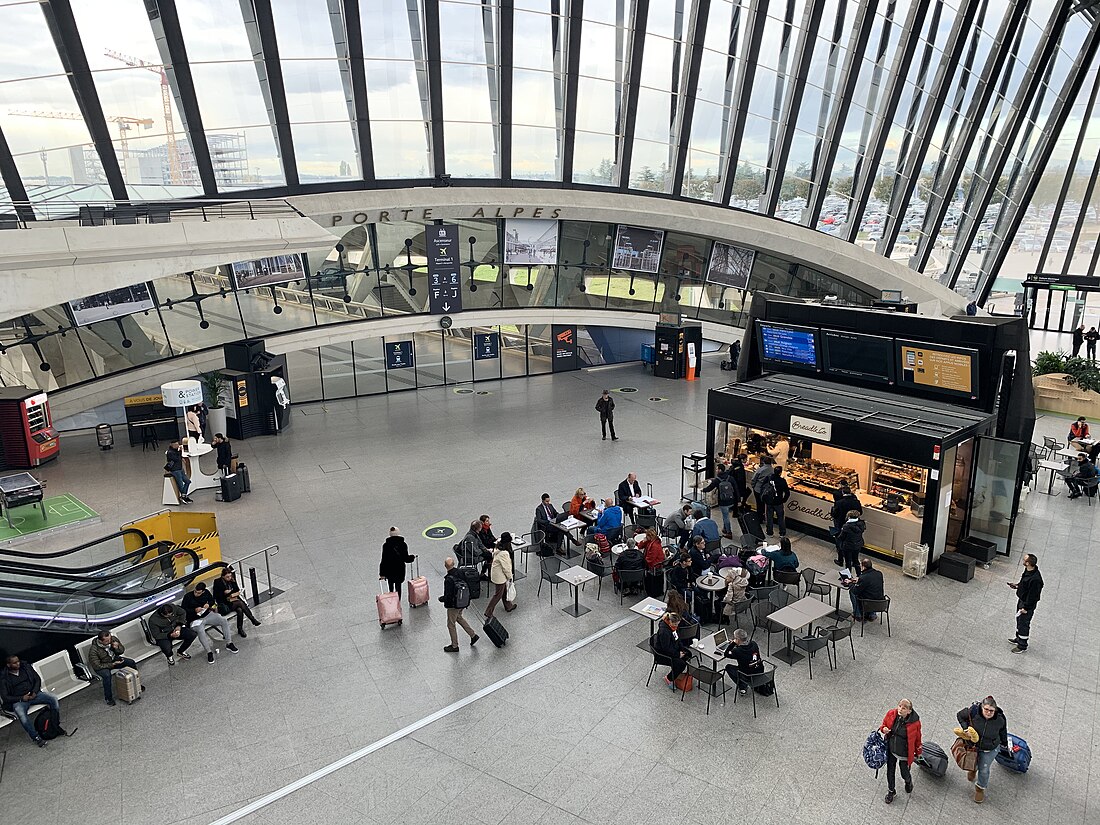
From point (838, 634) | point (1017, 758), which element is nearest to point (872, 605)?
point (838, 634)

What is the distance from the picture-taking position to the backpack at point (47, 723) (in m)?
9.41

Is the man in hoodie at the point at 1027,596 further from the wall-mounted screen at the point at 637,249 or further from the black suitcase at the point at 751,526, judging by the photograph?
the wall-mounted screen at the point at 637,249

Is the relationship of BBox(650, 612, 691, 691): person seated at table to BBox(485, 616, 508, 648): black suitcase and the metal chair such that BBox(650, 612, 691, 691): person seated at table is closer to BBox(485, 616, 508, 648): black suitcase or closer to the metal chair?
BBox(485, 616, 508, 648): black suitcase

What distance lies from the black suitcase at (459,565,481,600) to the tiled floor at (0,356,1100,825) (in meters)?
0.65

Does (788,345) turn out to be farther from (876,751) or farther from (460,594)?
(876,751)

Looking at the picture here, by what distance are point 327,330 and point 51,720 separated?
54.7 feet

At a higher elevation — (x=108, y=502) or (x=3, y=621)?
(x=3, y=621)

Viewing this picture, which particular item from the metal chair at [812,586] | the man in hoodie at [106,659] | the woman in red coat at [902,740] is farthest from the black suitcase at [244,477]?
the woman in red coat at [902,740]

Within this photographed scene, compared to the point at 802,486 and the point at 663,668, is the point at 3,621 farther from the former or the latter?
the point at 802,486

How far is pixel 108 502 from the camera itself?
56.7 ft

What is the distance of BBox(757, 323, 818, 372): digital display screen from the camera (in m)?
16.7

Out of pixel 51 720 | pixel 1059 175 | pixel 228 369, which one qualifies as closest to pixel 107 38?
pixel 228 369

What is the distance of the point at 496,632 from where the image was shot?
11219mm

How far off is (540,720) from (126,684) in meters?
5.20
